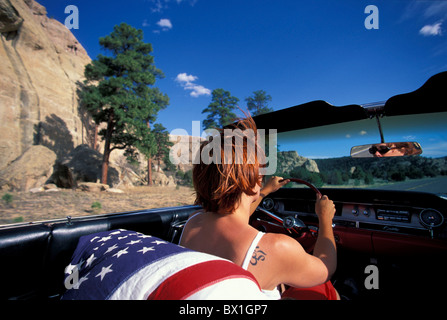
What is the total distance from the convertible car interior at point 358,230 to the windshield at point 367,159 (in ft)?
0.06

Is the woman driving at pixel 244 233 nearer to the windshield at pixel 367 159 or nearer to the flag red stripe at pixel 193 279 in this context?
the flag red stripe at pixel 193 279

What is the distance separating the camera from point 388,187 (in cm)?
215

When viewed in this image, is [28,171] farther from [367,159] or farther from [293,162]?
[367,159]

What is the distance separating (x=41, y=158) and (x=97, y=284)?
742 inches

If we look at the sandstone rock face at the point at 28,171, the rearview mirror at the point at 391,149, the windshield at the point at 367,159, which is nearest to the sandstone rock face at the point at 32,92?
the sandstone rock face at the point at 28,171

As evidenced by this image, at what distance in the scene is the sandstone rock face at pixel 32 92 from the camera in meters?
16.7

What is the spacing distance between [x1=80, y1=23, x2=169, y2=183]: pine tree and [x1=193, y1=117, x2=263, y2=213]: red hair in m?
18.1

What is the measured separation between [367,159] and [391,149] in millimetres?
422

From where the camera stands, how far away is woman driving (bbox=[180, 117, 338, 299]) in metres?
0.99

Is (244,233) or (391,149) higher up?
(391,149)

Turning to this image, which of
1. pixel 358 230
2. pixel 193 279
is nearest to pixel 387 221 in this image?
pixel 358 230

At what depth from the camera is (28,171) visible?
13453mm
